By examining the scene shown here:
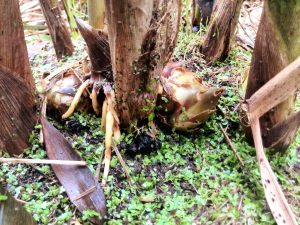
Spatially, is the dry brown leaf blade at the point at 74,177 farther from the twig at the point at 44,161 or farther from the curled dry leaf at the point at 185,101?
the curled dry leaf at the point at 185,101

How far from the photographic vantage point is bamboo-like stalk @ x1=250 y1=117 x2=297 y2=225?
0.79 metres

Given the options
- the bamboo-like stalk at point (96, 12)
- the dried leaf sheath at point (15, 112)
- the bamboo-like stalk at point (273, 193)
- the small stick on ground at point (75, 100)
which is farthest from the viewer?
the bamboo-like stalk at point (96, 12)

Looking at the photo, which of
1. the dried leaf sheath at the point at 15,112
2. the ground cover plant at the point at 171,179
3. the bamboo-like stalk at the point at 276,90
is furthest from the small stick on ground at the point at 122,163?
the bamboo-like stalk at the point at 276,90

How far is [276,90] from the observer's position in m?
0.82

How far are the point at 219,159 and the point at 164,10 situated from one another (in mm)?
484

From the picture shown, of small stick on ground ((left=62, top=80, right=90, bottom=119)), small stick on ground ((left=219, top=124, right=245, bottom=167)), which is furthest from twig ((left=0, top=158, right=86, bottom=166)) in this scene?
small stick on ground ((left=219, top=124, right=245, bottom=167))

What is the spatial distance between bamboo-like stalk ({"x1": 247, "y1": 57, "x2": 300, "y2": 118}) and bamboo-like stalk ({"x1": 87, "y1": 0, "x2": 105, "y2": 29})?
70 cm

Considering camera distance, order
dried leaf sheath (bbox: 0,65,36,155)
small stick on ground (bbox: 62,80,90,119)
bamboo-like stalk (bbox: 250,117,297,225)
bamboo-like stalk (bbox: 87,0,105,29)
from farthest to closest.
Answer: bamboo-like stalk (bbox: 87,0,105,29) → small stick on ground (bbox: 62,80,90,119) → dried leaf sheath (bbox: 0,65,36,155) → bamboo-like stalk (bbox: 250,117,297,225)

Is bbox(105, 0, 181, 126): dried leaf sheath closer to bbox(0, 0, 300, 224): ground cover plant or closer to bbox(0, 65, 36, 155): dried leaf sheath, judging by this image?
bbox(0, 0, 300, 224): ground cover plant

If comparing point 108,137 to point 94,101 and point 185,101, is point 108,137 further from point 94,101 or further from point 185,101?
point 185,101

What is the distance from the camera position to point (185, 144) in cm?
104

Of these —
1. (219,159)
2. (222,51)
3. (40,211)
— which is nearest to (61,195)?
(40,211)

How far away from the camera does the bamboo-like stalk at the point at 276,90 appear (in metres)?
0.80

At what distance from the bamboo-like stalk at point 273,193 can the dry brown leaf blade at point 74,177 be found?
0.43 m
